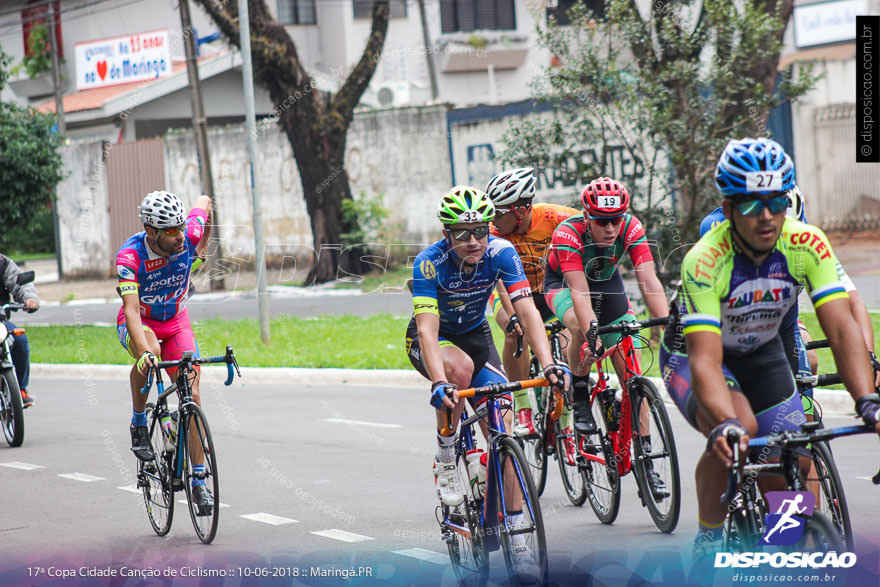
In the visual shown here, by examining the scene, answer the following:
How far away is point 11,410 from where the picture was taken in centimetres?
1025

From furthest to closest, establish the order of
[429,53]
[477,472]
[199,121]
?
[429,53] → [199,121] → [477,472]

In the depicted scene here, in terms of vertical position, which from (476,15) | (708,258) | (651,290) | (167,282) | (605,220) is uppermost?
(476,15)

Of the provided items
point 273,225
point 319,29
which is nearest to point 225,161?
point 273,225

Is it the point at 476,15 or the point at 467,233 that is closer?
the point at 467,233

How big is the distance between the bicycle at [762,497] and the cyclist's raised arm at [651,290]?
2407 mm

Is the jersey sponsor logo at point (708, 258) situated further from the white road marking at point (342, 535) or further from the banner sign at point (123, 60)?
the banner sign at point (123, 60)

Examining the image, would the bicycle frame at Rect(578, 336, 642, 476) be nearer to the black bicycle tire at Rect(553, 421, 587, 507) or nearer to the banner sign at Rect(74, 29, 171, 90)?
the black bicycle tire at Rect(553, 421, 587, 507)

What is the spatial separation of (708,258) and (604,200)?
2.38 metres

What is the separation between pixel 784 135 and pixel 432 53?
17.1 meters

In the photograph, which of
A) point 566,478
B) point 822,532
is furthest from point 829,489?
point 566,478

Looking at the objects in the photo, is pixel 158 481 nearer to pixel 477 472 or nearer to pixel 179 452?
pixel 179 452

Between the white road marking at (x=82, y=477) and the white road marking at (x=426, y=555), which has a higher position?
the white road marking at (x=426, y=555)

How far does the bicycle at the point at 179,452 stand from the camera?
662 centimetres

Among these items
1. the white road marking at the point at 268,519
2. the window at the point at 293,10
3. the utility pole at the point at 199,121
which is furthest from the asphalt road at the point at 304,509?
the window at the point at 293,10
